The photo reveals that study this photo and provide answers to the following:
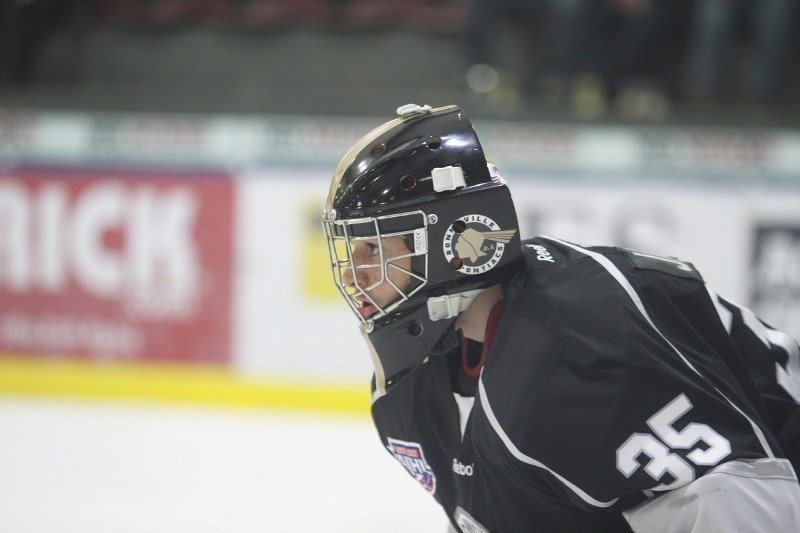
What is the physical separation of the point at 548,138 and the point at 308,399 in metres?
→ 2.13

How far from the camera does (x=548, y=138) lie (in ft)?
17.9

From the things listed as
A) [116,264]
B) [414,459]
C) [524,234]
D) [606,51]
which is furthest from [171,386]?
[414,459]

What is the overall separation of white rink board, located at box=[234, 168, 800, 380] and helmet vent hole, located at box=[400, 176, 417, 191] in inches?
141

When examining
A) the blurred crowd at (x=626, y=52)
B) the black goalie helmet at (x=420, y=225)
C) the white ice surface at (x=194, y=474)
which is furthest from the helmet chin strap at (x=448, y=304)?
the blurred crowd at (x=626, y=52)

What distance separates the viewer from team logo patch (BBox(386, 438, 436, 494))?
77.0 inches

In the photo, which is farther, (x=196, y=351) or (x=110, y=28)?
(x=110, y=28)

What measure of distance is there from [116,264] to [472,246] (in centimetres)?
453

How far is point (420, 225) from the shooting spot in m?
1.74

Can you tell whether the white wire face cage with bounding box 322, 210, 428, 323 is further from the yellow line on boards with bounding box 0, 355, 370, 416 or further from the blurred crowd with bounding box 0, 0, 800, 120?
the blurred crowd with bounding box 0, 0, 800, 120

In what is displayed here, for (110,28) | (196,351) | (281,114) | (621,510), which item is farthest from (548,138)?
(621,510)

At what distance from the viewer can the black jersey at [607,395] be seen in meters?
1.47

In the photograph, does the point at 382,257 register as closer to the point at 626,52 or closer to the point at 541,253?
the point at 541,253

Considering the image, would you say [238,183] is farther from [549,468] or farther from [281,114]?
[549,468]

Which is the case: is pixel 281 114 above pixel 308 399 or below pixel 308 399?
above
